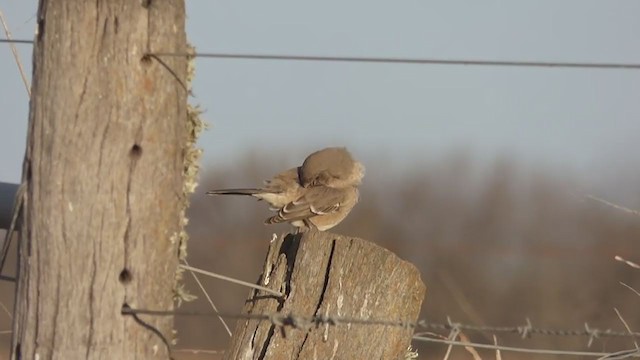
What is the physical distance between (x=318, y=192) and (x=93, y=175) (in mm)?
4130

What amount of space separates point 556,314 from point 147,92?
13.6 metres

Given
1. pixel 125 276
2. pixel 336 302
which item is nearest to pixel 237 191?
pixel 336 302

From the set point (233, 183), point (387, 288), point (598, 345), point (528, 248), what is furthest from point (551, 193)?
point (387, 288)

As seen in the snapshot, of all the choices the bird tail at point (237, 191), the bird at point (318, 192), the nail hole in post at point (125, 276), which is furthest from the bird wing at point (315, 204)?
the nail hole in post at point (125, 276)

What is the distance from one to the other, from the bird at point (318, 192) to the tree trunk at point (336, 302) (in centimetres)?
289

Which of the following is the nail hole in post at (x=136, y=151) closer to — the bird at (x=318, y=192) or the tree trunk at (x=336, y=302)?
the tree trunk at (x=336, y=302)

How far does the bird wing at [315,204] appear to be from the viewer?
7068 millimetres

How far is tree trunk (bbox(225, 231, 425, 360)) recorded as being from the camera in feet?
13.0

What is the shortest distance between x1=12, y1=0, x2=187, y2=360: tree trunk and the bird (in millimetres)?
3900

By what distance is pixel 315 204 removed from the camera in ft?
23.2

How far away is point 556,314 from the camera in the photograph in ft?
52.5

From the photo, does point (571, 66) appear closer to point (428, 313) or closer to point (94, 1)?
point (94, 1)

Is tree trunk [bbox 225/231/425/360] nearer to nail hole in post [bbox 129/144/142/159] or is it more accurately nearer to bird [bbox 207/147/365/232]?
nail hole in post [bbox 129/144/142/159]

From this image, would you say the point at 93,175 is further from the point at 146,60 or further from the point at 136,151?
the point at 146,60
